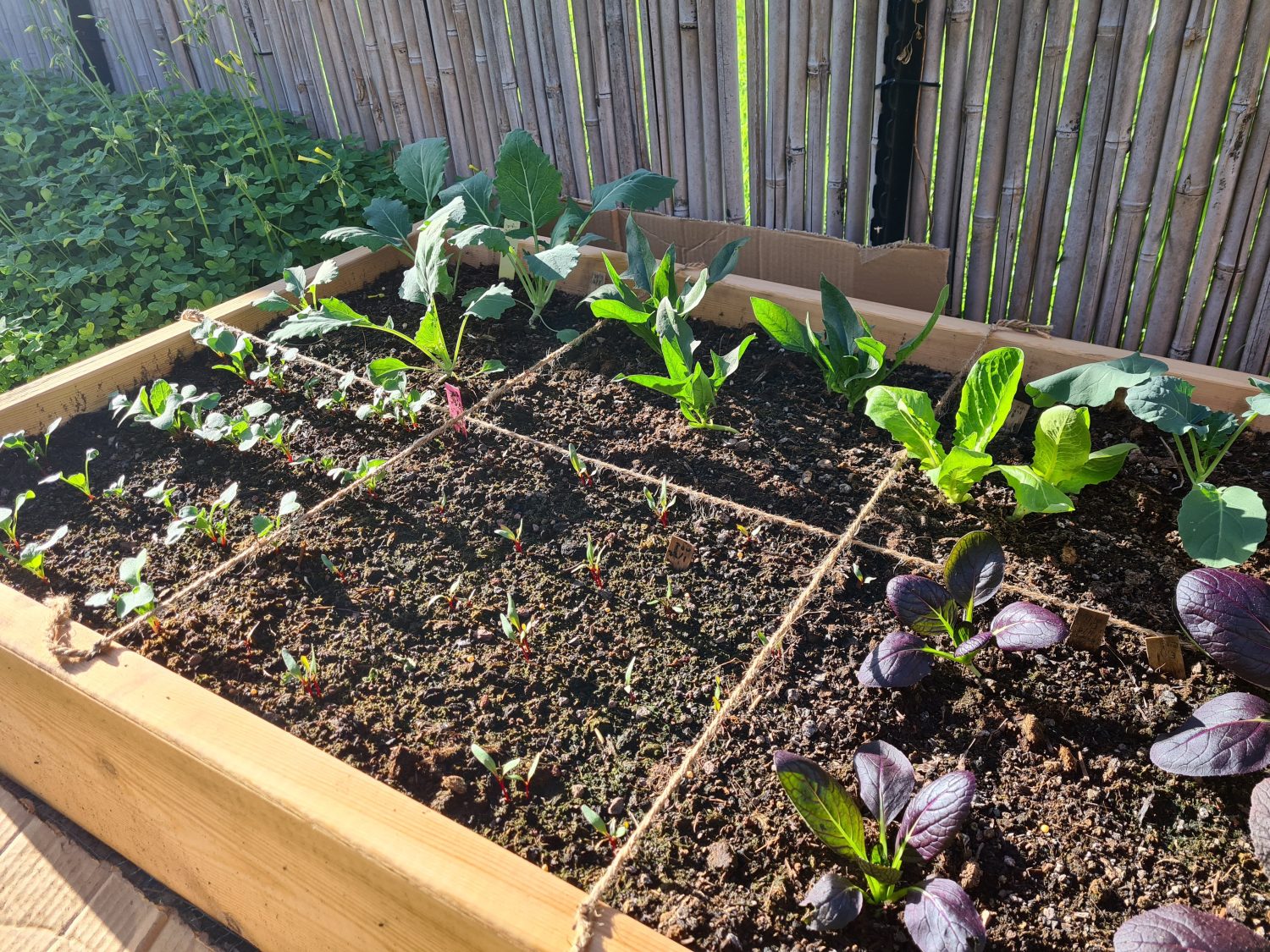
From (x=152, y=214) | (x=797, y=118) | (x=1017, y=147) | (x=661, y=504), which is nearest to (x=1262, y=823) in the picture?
(x=661, y=504)

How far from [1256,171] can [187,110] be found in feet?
11.8

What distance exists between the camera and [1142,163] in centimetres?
187

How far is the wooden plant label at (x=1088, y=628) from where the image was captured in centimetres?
128

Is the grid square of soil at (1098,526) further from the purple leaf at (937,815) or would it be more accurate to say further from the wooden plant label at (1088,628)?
the purple leaf at (937,815)

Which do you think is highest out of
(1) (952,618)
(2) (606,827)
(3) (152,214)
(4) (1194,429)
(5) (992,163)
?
(5) (992,163)

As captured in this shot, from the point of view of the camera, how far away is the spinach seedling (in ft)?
4.93

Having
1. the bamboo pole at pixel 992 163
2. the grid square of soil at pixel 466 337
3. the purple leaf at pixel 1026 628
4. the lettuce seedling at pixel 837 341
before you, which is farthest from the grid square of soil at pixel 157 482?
the bamboo pole at pixel 992 163

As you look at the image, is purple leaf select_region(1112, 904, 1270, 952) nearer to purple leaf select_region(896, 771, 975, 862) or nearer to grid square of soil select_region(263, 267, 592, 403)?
purple leaf select_region(896, 771, 975, 862)

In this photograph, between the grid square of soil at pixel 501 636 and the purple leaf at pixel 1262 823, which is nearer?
the purple leaf at pixel 1262 823

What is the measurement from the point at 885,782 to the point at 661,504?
71cm

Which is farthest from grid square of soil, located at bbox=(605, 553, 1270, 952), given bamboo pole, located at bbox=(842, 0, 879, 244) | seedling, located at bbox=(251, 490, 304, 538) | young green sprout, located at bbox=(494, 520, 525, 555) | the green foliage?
the green foliage

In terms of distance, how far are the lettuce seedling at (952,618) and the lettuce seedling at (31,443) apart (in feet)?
6.09

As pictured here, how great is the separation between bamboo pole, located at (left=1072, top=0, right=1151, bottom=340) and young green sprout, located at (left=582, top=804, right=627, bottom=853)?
5.53 feet

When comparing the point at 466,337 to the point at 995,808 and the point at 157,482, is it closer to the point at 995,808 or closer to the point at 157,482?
the point at 157,482
